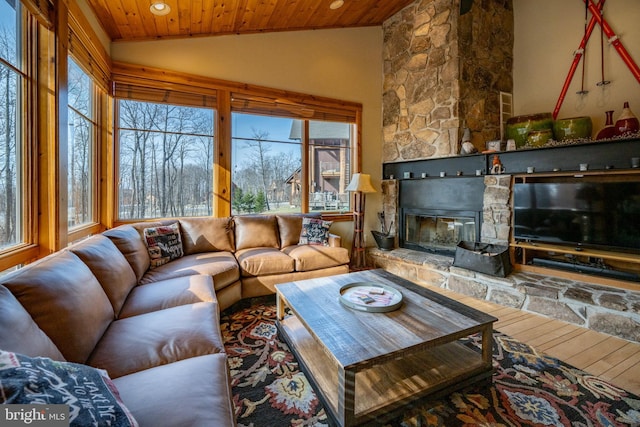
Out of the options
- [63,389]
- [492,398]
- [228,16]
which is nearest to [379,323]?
[492,398]

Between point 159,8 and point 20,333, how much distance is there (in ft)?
10.3

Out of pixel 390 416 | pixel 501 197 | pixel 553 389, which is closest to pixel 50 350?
pixel 390 416

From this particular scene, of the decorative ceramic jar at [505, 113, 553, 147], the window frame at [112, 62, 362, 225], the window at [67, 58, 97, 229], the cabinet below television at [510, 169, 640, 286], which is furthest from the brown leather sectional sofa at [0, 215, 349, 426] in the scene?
the decorative ceramic jar at [505, 113, 553, 147]

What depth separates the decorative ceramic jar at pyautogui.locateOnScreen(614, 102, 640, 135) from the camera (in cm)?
262

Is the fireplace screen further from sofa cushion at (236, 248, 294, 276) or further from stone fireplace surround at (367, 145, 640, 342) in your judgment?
sofa cushion at (236, 248, 294, 276)

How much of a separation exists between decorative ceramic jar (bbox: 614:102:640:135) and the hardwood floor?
1.89m

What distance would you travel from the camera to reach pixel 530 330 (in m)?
2.35

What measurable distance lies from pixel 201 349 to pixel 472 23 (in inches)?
179

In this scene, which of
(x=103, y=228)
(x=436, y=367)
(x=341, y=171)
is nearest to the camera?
(x=436, y=367)

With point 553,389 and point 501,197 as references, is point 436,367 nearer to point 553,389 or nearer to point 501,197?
point 553,389

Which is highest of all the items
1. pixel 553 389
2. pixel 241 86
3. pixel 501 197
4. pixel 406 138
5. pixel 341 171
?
pixel 241 86

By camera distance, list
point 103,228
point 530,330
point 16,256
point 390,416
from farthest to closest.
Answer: point 103,228, point 530,330, point 16,256, point 390,416

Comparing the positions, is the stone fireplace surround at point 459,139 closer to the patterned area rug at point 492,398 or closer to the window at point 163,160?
the patterned area rug at point 492,398

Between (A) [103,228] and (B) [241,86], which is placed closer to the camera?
(A) [103,228]
